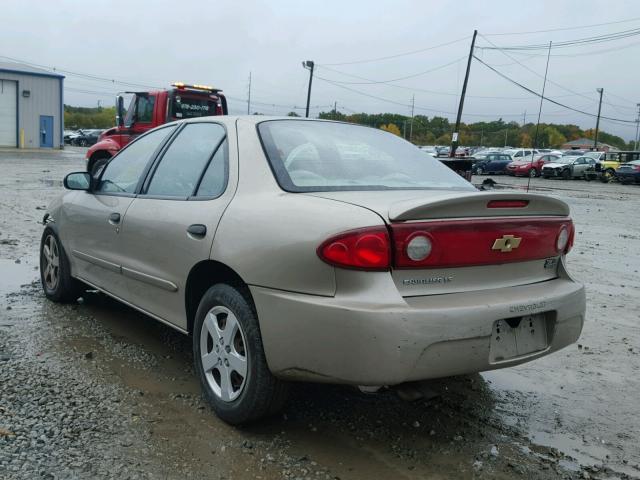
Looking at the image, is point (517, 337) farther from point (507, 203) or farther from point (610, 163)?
point (610, 163)

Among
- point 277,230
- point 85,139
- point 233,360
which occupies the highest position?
point 277,230

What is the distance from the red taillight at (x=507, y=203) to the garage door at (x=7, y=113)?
41661 millimetres

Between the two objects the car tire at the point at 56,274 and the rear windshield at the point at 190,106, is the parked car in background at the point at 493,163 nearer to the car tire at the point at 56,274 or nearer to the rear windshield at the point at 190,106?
the rear windshield at the point at 190,106

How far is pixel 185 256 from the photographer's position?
342 centimetres

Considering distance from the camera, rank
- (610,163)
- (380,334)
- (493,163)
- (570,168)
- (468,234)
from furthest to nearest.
→ (493,163), (570,168), (610,163), (468,234), (380,334)

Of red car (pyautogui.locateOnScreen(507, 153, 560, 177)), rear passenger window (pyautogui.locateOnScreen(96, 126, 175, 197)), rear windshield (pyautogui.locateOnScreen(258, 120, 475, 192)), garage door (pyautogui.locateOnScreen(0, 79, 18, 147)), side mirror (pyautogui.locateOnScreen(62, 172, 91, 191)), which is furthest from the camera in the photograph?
garage door (pyautogui.locateOnScreen(0, 79, 18, 147))

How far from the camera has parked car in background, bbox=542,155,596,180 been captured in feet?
117

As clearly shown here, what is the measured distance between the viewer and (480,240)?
114 inches

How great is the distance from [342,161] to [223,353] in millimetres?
1224

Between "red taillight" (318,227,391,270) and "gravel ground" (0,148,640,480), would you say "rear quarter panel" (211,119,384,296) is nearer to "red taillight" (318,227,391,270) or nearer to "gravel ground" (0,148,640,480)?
"red taillight" (318,227,391,270)

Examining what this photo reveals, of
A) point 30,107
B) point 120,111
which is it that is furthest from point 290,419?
point 30,107

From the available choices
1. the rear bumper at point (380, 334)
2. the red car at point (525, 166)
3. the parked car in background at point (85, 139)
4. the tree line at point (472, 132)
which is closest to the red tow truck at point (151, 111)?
the rear bumper at point (380, 334)

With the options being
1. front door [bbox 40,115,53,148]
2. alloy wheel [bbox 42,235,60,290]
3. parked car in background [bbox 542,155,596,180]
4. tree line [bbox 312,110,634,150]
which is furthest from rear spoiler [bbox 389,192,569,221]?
tree line [bbox 312,110,634,150]

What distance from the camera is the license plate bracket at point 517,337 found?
9.41ft
